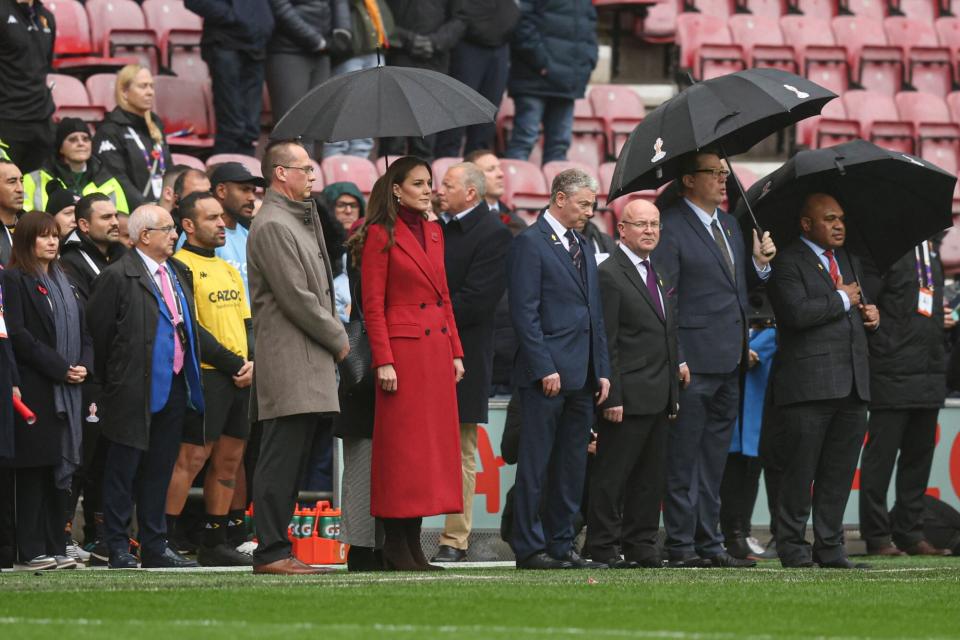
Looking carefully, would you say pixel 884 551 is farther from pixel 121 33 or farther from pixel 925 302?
pixel 121 33

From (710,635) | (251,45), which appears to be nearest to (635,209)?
(710,635)

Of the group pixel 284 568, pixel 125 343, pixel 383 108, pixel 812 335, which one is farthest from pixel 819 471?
pixel 125 343

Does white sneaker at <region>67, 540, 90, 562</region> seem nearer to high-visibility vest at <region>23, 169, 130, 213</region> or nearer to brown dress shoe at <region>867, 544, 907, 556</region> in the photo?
high-visibility vest at <region>23, 169, 130, 213</region>

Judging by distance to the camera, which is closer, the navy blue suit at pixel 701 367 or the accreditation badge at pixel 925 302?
the navy blue suit at pixel 701 367

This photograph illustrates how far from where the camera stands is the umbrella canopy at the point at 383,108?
8359 mm

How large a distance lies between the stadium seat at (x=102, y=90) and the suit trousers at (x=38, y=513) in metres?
5.78

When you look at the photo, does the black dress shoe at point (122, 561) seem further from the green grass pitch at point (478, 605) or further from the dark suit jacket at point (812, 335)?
the dark suit jacket at point (812, 335)

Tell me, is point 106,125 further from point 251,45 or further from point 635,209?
point 635,209

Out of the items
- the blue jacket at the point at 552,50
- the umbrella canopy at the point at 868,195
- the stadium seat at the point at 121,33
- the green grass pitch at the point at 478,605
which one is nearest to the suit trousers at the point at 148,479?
the green grass pitch at the point at 478,605

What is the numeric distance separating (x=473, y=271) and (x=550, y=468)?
3.97 ft

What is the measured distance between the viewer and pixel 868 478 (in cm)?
1158

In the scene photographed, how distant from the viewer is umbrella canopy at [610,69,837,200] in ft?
30.5

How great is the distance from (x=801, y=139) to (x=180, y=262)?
9978 mm

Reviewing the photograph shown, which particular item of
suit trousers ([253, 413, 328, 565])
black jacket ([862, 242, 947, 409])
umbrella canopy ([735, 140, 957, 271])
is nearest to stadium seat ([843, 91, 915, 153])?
black jacket ([862, 242, 947, 409])
